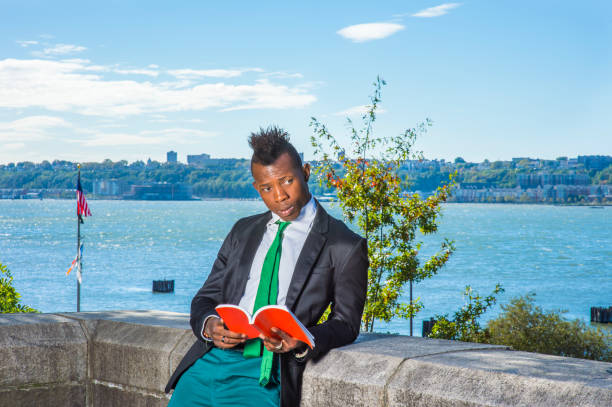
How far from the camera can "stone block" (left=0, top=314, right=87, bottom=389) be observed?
418 cm

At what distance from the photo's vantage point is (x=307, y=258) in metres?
3.23

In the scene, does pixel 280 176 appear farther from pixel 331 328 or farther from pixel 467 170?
pixel 467 170

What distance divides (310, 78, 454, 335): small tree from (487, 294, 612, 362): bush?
6.84 metres

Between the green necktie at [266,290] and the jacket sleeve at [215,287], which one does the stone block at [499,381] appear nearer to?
the green necktie at [266,290]

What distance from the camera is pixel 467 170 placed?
181 m

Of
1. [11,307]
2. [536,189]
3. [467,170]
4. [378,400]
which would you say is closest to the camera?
[378,400]

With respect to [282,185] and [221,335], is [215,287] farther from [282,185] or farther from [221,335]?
[282,185]

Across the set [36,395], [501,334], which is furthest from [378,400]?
[501,334]

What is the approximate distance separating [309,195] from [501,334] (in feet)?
62.0

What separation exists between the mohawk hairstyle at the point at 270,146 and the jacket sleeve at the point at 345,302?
0.49 meters

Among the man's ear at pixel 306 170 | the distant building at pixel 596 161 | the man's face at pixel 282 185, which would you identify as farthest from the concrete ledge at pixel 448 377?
the distant building at pixel 596 161

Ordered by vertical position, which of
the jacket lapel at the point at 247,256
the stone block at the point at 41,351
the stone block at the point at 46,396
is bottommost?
the stone block at the point at 46,396

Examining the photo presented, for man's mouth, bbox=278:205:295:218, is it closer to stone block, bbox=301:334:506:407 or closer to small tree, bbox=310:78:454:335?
stone block, bbox=301:334:506:407

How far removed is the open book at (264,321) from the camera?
274 cm
